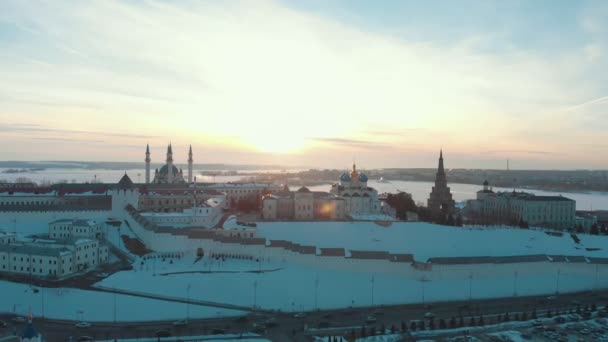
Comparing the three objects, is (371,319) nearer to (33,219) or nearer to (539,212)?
(33,219)

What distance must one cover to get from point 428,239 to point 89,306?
23953 millimetres

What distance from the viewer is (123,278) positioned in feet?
92.3

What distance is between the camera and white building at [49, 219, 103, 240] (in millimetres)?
34094

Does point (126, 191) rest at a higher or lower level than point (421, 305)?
higher

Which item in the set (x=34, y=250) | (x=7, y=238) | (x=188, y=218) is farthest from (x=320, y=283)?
(x=7, y=238)

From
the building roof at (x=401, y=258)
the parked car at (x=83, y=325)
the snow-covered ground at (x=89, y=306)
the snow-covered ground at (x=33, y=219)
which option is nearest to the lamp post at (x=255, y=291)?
the snow-covered ground at (x=89, y=306)

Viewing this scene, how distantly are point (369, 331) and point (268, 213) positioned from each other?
80.1 ft

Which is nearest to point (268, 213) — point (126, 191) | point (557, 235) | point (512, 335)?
point (126, 191)

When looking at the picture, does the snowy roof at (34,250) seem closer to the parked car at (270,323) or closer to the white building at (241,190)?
the parked car at (270,323)

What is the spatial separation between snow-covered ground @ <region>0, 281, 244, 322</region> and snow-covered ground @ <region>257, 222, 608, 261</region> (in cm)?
1238

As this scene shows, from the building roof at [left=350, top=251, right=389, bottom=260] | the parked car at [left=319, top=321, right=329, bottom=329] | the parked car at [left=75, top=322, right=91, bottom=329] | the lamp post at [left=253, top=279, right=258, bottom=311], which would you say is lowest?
the parked car at [left=319, top=321, right=329, bottom=329]

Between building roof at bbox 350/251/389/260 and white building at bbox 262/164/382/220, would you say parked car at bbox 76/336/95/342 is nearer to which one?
building roof at bbox 350/251/389/260

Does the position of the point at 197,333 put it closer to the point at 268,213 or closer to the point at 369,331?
the point at 369,331

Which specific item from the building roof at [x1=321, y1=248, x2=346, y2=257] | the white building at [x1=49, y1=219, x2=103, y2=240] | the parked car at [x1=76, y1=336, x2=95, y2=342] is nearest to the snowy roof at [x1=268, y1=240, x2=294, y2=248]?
the building roof at [x1=321, y1=248, x2=346, y2=257]
